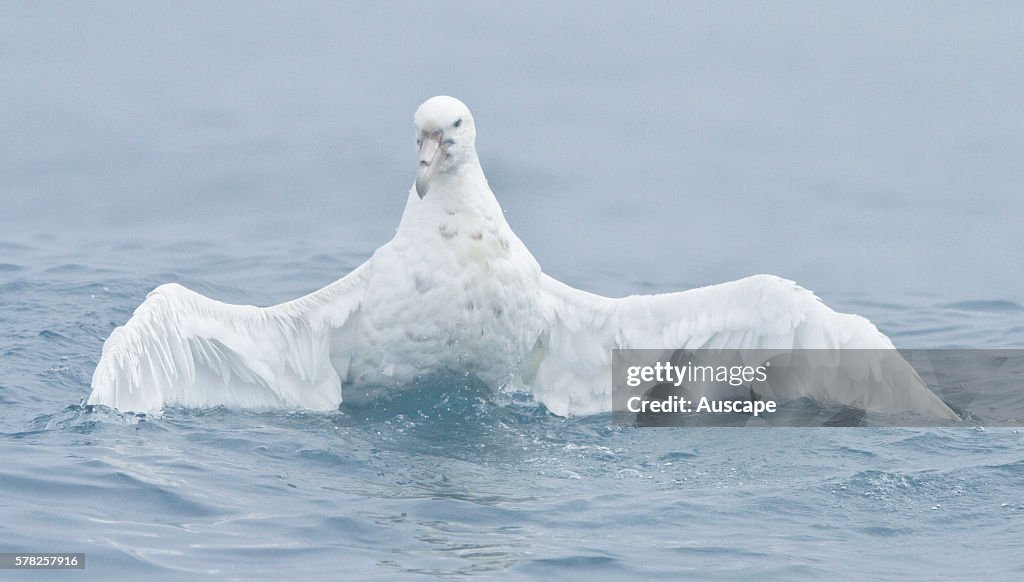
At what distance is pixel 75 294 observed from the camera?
15406mm

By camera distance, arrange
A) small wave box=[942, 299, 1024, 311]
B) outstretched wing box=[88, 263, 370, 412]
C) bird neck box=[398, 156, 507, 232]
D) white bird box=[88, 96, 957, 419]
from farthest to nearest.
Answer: small wave box=[942, 299, 1024, 311] → bird neck box=[398, 156, 507, 232] → white bird box=[88, 96, 957, 419] → outstretched wing box=[88, 263, 370, 412]

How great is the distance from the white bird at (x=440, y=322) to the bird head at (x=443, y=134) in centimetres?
1

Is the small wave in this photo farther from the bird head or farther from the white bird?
the bird head

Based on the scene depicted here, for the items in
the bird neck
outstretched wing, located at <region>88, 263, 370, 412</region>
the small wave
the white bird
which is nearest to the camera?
outstretched wing, located at <region>88, 263, 370, 412</region>

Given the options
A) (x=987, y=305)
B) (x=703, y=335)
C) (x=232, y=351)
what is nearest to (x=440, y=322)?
(x=232, y=351)

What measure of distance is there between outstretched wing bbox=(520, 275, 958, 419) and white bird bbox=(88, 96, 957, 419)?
0.01m

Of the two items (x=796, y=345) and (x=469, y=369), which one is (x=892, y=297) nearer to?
(x=796, y=345)

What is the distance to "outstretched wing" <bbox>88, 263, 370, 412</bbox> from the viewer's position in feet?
32.1

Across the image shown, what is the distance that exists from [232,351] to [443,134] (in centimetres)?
226

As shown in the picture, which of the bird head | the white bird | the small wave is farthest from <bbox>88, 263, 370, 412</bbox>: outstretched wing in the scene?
the small wave

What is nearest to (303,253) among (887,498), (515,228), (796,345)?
(515,228)

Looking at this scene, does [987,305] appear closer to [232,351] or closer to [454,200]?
[454,200]

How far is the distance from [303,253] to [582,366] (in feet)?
25.6

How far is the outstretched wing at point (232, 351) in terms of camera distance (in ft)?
32.1
